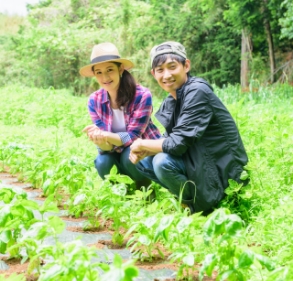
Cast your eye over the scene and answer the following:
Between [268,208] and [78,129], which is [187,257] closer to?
[268,208]

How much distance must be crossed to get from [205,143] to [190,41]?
10.7 meters

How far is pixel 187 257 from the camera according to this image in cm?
183

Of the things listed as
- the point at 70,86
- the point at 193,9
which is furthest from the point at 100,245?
the point at 70,86

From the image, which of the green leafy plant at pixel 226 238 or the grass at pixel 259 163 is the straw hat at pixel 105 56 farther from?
the green leafy plant at pixel 226 238

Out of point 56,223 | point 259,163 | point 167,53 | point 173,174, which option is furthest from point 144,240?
point 167,53

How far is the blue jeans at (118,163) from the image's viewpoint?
3557 millimetres

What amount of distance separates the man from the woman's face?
0.53m

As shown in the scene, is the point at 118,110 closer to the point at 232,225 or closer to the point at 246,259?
the point at 232,225

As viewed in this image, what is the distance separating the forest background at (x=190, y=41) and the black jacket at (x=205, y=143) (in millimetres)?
6268

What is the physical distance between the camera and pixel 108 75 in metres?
3.60

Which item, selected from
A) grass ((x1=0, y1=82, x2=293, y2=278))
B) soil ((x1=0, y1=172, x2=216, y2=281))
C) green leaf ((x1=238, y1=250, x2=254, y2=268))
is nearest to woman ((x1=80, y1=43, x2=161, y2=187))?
grass ((x1=0, y1=82, x2=293, y2=278))

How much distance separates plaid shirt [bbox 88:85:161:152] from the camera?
11.7ft

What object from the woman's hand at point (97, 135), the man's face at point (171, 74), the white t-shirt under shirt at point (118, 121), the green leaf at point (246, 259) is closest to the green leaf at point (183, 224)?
the green leaf at point (246, 259)

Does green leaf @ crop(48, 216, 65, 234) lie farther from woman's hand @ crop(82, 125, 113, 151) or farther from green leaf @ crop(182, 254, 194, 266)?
woman's hand @ crop(82, 125, 113, 151)
